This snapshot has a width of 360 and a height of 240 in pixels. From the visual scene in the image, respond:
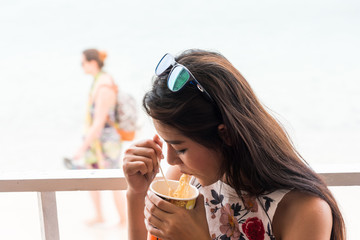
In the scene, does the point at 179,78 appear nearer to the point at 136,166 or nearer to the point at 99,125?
the point at 136,166

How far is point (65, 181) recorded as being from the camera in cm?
119

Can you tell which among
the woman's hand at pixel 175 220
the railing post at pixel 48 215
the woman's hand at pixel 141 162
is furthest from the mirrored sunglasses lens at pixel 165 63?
the railing post at pixel 48 215

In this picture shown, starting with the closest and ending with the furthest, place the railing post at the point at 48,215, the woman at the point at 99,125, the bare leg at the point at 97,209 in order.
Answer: the railing post at the point at 48,215 → the bare leg at the point at 97,209 → the woman at the point at 99,125

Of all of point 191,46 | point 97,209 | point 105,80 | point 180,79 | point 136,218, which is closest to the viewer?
point 180,79

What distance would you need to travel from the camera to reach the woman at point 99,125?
2.97m

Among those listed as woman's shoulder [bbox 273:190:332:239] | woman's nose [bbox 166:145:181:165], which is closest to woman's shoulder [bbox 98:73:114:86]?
woman's nose [bbox 166:145:181:165]

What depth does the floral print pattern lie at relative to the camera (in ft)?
3.33

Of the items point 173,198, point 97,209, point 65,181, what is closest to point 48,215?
point 65,181

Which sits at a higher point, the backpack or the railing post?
the railing post

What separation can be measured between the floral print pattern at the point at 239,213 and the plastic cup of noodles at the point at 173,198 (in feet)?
0.33

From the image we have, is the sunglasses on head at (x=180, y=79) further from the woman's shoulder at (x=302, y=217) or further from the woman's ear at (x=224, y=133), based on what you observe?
the woman's shoulder at (x=302, y=217)

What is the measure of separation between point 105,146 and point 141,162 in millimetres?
2066

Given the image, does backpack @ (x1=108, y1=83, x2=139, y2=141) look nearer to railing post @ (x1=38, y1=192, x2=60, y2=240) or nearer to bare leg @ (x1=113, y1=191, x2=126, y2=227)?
bare leg @ (x1=113, y1=191, x2=126, y2=227)

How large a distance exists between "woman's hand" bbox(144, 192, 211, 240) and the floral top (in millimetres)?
74
